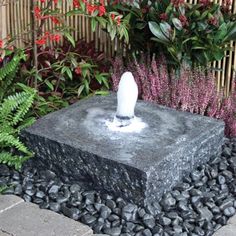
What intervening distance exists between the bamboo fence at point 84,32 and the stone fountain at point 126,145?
3.41ft

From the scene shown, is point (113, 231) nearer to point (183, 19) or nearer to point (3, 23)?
point (183, 19)

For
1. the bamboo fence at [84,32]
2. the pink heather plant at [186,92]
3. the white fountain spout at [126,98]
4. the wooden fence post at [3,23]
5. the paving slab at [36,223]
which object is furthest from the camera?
the wooden fence post at [3,23]

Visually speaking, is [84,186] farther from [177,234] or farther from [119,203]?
[177,234]

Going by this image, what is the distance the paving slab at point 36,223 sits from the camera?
331 cm

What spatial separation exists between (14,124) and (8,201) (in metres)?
0.74

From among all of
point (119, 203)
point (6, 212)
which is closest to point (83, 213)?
point (119, 203)

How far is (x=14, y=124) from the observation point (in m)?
4.21

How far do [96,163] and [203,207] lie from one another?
721mm

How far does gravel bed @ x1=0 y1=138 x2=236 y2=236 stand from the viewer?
342cm

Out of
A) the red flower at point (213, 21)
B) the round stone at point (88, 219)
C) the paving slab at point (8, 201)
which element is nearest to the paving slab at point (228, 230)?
the round stone at point (88, 219)

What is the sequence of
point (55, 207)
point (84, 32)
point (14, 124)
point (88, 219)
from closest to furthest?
point (88, 219), point (55, 207), point (14, 124), point (84, 32)

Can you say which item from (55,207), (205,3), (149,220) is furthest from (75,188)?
(205,3)

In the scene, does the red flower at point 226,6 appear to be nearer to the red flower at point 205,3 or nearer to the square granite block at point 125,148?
the red flower at point 205,3

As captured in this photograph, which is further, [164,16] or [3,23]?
[3,23]
